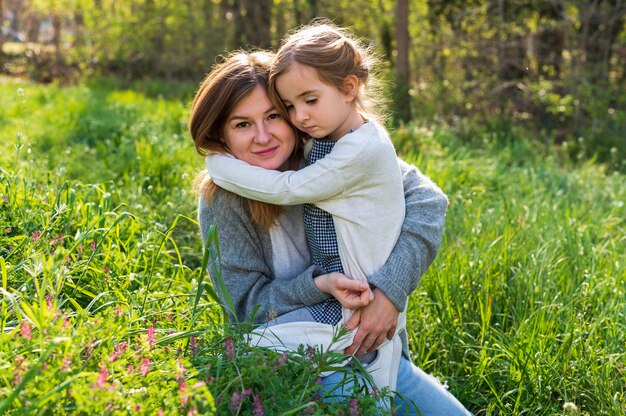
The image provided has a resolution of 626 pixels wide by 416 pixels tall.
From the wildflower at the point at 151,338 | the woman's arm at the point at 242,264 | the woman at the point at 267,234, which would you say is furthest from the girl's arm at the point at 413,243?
the wildflower at the point at 151,338

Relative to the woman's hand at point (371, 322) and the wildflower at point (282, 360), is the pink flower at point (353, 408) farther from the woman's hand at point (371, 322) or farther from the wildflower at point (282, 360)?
the woman's hand at point (371, 322)

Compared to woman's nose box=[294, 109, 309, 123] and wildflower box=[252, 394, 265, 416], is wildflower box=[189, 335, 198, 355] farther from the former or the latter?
woman's nose box=[294, 109, 309, 123]

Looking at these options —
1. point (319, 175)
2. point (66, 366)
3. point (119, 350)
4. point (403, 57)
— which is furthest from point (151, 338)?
point (403, 57)

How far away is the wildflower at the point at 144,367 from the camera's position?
1679 millimetres

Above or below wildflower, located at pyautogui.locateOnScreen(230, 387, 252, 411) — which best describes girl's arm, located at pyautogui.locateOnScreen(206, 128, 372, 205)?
above

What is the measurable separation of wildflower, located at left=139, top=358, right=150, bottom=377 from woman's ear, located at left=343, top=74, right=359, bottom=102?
1.03m

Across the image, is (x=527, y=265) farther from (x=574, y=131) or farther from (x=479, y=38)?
(x=479, y=38)

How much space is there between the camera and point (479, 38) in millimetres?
8867

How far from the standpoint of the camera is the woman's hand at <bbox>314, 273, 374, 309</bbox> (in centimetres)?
209

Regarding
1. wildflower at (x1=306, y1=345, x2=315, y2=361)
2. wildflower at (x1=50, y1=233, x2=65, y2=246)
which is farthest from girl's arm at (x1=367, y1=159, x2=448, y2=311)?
wildflower at (x1=50, y1=233, x2=65, y2=246)

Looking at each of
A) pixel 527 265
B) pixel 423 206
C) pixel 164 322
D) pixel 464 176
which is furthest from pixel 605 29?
pixel 164 322

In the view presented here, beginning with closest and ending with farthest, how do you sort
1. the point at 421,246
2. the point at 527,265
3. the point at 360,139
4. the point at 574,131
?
the point at 360,139 → the point at 421,246 → the point at 527,265 → the point at 574,131

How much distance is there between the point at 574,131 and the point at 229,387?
720cm

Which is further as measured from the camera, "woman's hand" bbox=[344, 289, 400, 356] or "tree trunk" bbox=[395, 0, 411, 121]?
"tree trunk" bbox=[395, 0, 411, 121]
